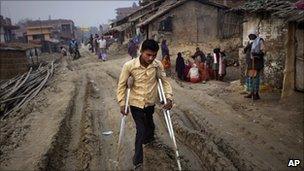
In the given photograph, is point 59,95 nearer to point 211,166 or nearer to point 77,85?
point 77,85

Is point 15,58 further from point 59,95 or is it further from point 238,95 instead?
point 238,95

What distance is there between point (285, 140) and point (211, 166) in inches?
90.8

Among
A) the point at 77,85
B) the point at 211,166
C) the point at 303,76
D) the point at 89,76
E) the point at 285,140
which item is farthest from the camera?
the point at 89,76

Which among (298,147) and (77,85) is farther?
(77,85)

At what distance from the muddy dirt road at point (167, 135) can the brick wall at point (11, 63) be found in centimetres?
1250

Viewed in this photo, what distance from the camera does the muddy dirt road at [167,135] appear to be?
638cm

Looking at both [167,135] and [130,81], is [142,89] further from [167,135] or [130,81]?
[167,135]

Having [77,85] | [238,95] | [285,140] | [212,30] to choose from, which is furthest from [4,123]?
[212,30]

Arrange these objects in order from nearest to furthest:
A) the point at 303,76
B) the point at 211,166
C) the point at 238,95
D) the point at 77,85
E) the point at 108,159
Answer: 1. the point at 211,166
2. the point at 108,159
3. the point at 303,76
4. the point at 238,95
5. the point at 77,85

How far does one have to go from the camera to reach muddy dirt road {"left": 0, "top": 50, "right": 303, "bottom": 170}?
638 centimetres

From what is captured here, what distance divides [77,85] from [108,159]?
9.82 metres

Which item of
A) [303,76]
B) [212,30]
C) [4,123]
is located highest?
[212,30]

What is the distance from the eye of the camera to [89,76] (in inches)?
730

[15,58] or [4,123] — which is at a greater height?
[15,58]
